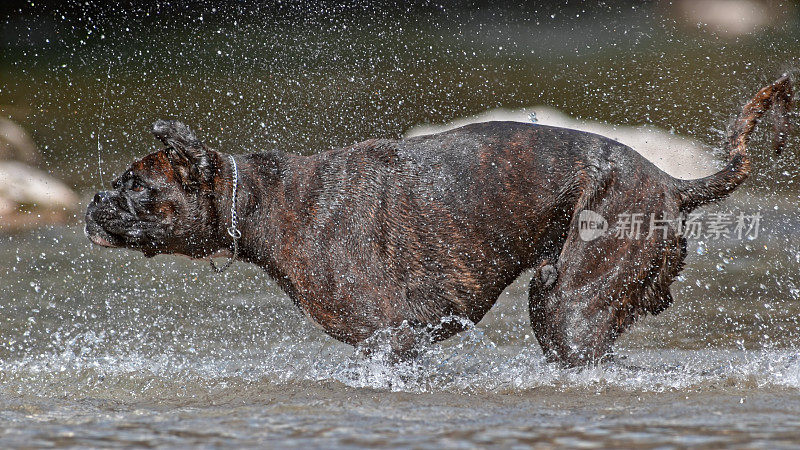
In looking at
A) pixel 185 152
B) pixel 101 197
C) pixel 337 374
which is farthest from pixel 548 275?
pixel 101 197

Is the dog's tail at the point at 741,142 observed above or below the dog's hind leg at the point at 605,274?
above

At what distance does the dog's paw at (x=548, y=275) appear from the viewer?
438cm

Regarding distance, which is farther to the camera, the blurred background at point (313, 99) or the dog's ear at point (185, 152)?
the blurred background at point (313, 99)

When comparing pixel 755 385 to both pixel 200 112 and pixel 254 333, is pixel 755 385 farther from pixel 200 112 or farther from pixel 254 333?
pixel 200 112

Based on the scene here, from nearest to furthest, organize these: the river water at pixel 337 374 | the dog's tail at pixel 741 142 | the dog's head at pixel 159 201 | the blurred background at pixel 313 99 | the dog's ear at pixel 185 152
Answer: the river water at pixel 337 374, the dog's ear at pixel 185 152, the dog's head at pixel 159 201, the dog's tail at pixel 741 142, the blurred background at pixel 313 99

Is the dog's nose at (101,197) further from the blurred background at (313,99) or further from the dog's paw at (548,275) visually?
the dog's paw at (548,275)

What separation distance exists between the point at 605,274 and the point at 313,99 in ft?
19.6

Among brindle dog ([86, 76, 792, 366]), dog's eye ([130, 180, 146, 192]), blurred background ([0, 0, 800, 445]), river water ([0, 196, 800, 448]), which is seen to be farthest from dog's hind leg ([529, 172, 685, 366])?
dog's eye ([130, 180, 146, 192])

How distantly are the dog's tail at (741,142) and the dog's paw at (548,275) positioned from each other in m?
0.77

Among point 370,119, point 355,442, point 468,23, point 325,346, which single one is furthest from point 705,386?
point 468,23

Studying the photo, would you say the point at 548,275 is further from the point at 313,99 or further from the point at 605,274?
the point at 313,99

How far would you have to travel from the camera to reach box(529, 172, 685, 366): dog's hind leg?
4.28m

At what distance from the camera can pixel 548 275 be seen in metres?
4.43

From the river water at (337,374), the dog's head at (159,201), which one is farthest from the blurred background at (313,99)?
the dog's head at (159,201)
